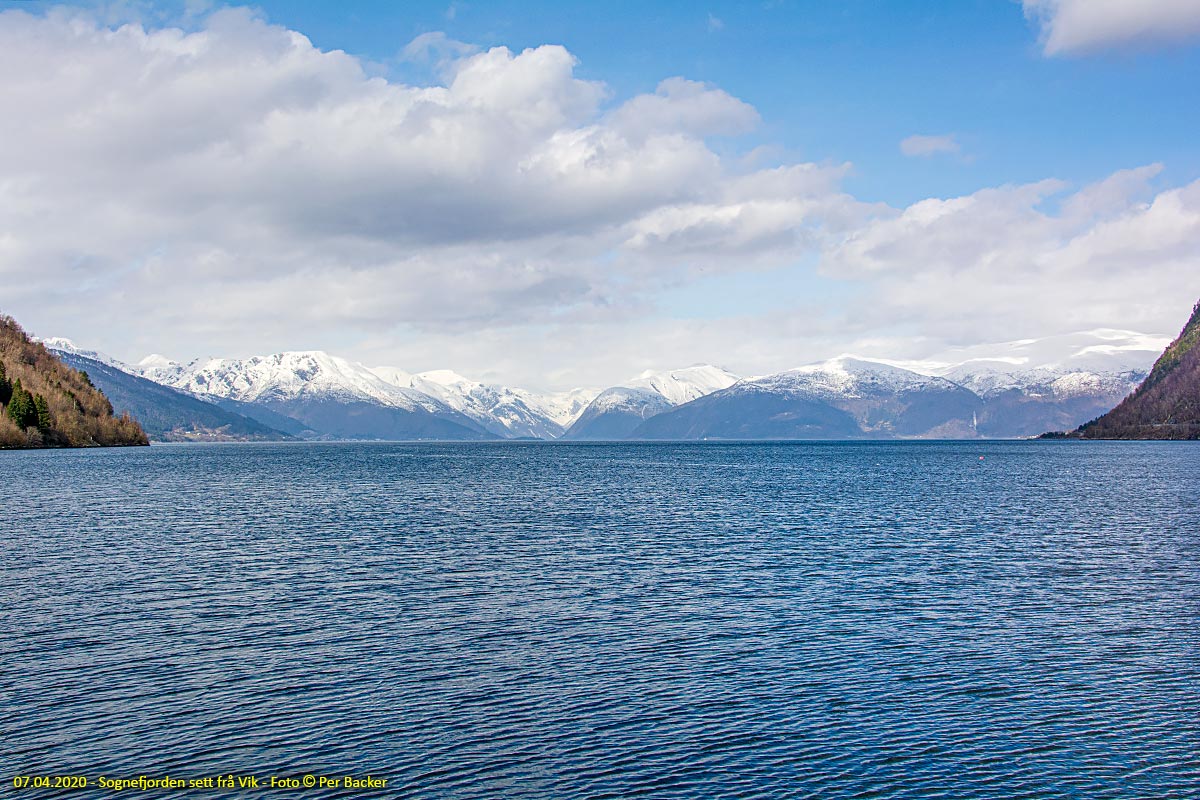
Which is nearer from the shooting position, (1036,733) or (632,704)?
(1036,733)

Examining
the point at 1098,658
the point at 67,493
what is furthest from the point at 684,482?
the point at 1098,658

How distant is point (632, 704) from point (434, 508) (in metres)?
70.0

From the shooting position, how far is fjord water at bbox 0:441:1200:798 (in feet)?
82.9

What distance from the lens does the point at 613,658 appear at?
3534 cm

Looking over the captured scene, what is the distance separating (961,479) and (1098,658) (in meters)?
126

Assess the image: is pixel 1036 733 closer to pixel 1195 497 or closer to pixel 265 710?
pixel 265 710

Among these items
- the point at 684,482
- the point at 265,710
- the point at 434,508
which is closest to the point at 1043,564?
the point at 265,710

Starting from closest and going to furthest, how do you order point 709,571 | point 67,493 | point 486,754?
1. point 486,754
2. point 709,571
3. point 67,493

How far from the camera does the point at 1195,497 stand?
356 feet

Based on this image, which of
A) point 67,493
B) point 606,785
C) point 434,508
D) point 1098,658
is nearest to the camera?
point 606,785

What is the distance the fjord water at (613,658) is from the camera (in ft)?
82.9

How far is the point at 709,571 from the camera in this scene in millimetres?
55469

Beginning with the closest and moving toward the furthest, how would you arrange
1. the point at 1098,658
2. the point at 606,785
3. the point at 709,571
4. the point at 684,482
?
the point at 606,785, the point at 1098,658, the point at 709,571, the point at 684,482

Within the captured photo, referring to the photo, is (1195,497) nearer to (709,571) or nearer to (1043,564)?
(1043,564)
